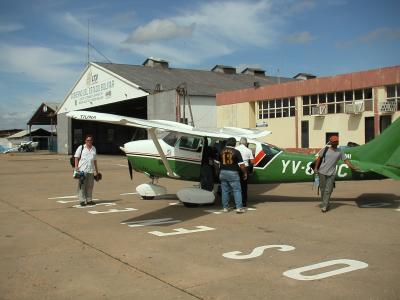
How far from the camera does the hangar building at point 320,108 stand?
87.9ft

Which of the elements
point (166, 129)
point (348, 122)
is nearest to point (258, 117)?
point (348, 122)

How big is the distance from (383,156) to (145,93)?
102ft

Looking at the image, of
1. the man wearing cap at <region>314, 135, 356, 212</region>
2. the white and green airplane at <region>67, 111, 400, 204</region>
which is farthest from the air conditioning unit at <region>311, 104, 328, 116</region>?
the man wearing cap at <region>314, 135, 356, 212</region>

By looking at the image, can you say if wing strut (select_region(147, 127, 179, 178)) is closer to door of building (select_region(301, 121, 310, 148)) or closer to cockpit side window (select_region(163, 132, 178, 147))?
cockpit side window (select_region(163, 132, 178, 147))

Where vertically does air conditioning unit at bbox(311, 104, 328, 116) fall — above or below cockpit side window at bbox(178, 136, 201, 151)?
above

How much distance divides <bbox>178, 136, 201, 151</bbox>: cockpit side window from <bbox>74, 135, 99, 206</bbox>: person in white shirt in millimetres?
2267

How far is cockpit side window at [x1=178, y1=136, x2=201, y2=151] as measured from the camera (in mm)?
11773

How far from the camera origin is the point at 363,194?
523 inches

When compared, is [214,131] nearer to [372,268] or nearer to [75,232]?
[75,232]

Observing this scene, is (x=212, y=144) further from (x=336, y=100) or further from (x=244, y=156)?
(x=336, y=100)

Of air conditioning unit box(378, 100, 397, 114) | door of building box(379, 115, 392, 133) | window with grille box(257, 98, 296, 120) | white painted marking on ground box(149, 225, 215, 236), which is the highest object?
window with grille box(257, 98, 296, 120)

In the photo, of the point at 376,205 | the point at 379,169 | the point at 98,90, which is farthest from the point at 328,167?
the point at 98,90

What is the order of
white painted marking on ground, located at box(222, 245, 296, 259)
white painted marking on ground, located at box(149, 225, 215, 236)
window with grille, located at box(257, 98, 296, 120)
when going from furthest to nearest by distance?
window with grille, located at box(257, 98, 296, 120)
white painted marking on ground, located at box(149, 225, 215, 236)
white painted marking on ground, located at box(222, 245, 296, 259)

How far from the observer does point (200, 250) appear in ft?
22.2
